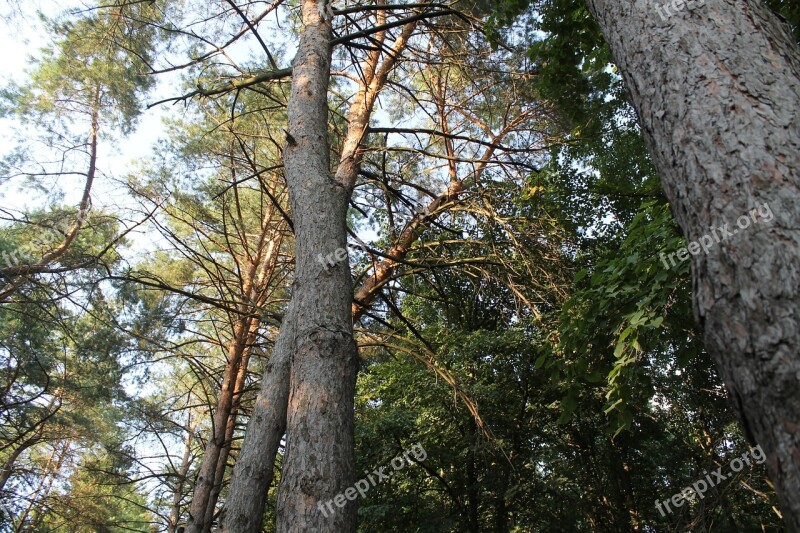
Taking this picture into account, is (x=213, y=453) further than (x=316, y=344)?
Yes

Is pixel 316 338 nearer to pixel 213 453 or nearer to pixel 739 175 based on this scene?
pixel 739 175

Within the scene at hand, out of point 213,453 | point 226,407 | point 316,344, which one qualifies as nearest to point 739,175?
point 316,344

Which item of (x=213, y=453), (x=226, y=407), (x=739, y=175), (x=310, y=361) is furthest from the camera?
(x=226, y=407)

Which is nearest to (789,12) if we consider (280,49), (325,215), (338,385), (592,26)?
(592,26)

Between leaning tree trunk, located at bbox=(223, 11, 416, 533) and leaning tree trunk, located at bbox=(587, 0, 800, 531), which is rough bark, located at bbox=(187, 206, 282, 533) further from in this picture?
leaning tree trunk, located at bbox=(587, 0, 800, 531)

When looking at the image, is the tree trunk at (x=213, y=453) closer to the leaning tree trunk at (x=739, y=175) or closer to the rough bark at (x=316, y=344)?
the rough bark at (x=316, y=344)

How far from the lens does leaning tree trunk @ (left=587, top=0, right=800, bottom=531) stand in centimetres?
86

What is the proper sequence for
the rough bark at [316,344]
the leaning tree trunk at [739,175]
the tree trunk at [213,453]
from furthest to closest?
the tree trunk at [213,453] < the rough bark at [316,344] < the leaning tree trunk at [739,175]

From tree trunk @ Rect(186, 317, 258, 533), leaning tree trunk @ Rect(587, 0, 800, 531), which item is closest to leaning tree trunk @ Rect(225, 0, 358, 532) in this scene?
leaning tree trunk @ Rect(587, 0, 800, 531)

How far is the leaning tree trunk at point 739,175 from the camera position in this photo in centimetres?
86

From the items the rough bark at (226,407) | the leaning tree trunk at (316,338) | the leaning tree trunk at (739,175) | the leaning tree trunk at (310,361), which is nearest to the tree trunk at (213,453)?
the rough bark at (226,407)

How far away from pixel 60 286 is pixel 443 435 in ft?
19.9

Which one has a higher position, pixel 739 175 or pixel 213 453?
pixel 213 453

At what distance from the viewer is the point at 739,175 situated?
103 cm
